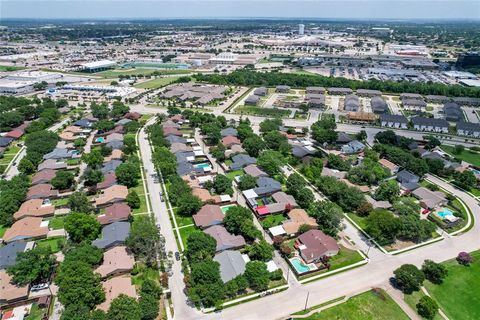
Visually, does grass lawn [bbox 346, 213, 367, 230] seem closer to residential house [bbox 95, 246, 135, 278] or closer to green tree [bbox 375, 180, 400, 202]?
green tree [bbox 375, 180, 400, 202]

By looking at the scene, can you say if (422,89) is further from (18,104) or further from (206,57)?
(18,104)

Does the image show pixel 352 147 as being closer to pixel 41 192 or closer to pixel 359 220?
pixel 359 220

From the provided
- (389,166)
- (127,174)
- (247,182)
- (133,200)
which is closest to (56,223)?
Answer: (133,200)

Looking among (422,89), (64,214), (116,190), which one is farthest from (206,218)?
(422,89)

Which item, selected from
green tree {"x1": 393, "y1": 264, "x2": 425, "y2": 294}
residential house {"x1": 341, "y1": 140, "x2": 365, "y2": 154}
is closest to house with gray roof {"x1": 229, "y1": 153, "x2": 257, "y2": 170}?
residential house {"x1": 341, "y1": 140, "x2": 365, "y2": 154}

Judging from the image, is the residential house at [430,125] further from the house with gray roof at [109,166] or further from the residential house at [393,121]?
the house with gray roof at [109,166]

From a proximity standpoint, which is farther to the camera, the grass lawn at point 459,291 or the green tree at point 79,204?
the green tree at point 79,204

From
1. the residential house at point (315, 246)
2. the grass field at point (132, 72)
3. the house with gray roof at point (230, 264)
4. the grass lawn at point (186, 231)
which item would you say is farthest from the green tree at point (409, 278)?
the grass field at point (132, 72)
